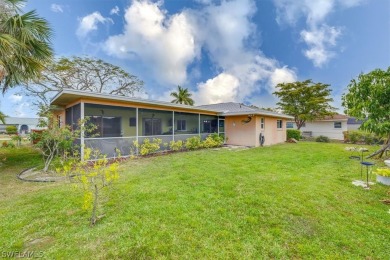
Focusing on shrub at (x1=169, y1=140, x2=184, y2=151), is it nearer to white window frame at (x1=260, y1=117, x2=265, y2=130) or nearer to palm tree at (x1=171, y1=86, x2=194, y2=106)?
white window frame at (x1=260, y1=117, x2=265, y2=130)

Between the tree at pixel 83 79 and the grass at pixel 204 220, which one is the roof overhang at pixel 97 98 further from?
the tree at pixel 83 79

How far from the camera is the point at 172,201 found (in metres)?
3.96

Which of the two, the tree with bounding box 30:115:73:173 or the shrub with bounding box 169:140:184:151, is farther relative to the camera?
the shrub with bounding box 169:140:184:151

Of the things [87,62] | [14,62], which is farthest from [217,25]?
[87,62]

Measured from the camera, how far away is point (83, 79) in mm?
20172

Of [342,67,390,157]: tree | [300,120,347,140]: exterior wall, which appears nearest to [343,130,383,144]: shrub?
[300,120,347,140]: exterior wall

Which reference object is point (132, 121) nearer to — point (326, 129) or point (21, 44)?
point (21, 44)

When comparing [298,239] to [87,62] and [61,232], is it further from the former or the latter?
[87,62]

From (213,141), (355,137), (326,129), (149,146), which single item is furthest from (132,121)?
(326,129)

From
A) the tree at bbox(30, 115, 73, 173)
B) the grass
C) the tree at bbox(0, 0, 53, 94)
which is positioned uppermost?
the tree at bbox(0, 0, 53, 94)

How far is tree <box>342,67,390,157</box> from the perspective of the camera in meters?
8.21

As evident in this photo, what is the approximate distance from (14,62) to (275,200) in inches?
383

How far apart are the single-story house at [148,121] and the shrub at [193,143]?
0.46 m

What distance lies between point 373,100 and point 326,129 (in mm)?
18579
